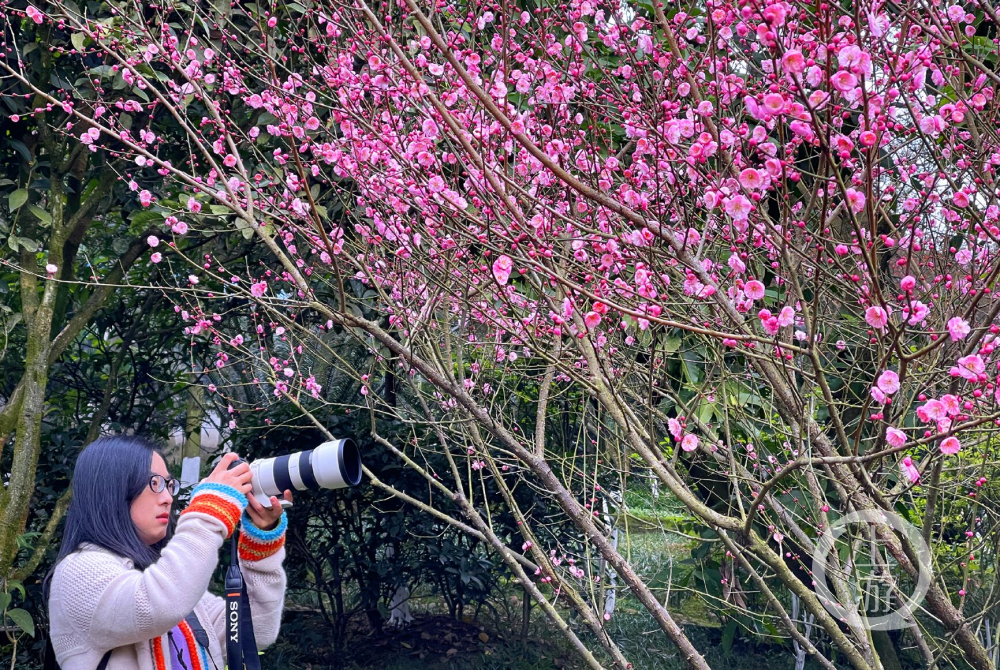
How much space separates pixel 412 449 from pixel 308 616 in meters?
1.22

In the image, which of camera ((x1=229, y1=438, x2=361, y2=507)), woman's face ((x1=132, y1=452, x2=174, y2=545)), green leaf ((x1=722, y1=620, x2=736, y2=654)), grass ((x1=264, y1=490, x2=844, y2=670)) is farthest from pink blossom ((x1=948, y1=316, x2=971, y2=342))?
green leaf ((x1=722, y1=620, x2=736, y2=654))

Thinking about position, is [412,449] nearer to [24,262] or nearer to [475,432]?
[475,432]

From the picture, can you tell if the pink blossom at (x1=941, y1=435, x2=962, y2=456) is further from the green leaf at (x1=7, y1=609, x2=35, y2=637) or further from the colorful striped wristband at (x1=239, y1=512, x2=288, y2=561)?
the green leaf at (x1=7, y1=609, x2=35, y2=637)

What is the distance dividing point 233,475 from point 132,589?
26 centimetres

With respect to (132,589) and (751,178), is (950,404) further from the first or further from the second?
(132,589)

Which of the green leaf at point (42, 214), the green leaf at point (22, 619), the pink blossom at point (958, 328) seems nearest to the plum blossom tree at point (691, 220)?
the pink blossom at point (958, 328)

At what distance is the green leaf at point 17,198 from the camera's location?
3.68 m

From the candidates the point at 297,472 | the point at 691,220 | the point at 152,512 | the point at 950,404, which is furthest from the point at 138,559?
the point at 950,404

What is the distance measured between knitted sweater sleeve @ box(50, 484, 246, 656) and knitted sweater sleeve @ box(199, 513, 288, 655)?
24cm

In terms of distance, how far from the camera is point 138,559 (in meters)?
1.47

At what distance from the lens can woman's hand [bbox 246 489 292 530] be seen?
65.5 inches

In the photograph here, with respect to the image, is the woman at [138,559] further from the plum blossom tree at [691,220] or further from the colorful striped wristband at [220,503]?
the plum blossom tree at [691,220]

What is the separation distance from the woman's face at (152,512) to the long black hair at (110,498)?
10 millimetres

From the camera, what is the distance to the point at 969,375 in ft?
4.69
